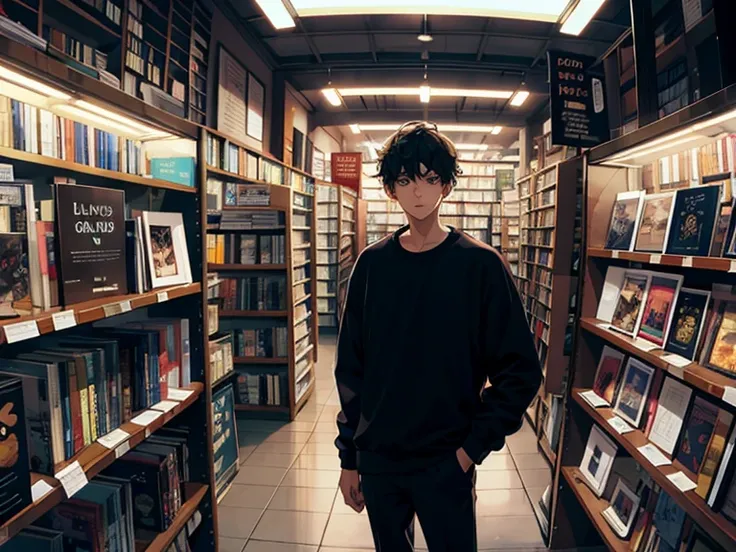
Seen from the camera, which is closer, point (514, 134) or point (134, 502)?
point (134, 502)

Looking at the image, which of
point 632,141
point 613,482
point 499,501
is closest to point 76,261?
point 632,141

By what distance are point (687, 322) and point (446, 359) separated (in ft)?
2.91

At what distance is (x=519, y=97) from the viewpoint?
6371mm

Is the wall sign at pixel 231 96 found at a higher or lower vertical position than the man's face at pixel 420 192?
higher

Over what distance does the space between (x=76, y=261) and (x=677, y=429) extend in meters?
1.92

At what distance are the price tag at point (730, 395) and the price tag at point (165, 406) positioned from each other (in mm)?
1650

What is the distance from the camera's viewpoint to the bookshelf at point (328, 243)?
22.6 ft

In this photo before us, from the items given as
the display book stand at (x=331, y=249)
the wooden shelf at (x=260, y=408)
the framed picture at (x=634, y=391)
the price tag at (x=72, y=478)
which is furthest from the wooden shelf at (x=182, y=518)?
the display book stand at (x=331, y=249)

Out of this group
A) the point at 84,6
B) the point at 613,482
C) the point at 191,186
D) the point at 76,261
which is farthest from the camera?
the point at 84,6

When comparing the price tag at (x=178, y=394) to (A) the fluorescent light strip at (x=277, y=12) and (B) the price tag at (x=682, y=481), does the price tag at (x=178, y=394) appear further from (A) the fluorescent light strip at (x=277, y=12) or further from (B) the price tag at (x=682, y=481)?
(A) the fluorescent light strip at (x=277, y=12)

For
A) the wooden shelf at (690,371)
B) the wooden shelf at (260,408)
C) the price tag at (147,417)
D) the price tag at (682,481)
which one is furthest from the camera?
the wooden shelf at (260,408)

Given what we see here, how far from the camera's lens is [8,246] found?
100 cm

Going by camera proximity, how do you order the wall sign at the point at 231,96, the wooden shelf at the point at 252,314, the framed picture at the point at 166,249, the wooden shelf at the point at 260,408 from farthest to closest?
the wall sign at the point at 231,96, the wooden shelf at the point at 260,408, the wooden shelf at the point at 252,314, the framed picture at the point at 166,249

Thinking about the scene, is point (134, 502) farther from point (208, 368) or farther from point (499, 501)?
point (499, 501)
